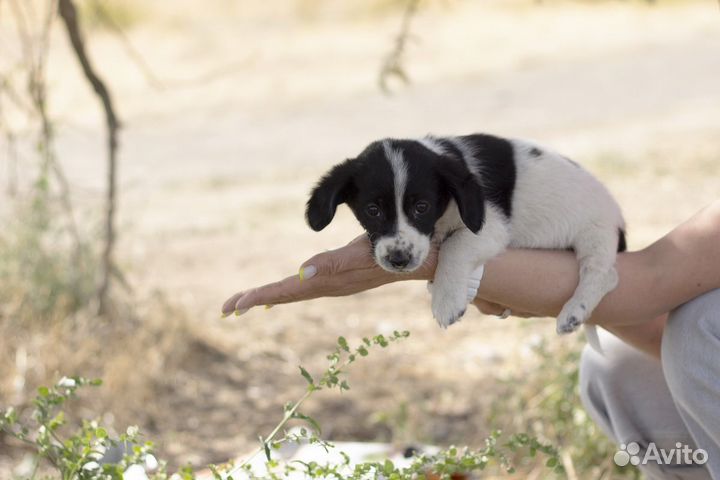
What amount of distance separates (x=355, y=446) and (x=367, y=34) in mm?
13809

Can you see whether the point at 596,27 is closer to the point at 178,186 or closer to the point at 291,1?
the point at 291,1

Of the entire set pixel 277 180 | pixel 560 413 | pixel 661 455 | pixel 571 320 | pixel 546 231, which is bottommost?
pixel 277 180

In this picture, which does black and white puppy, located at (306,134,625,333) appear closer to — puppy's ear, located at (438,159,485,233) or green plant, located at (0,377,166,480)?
puppy's ear, located at (438,159,485,233)

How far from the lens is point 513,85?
13102 millimetres

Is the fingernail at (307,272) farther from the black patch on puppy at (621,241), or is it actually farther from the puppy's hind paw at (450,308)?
the black patch on puppy at (621,241)

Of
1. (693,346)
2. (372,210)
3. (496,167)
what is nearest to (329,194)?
(372,210)

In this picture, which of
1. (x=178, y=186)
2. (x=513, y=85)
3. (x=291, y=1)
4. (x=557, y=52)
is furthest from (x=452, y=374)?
(x=291, y=1)

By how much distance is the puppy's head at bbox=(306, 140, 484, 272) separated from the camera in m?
2.56

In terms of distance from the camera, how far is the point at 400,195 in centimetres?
262

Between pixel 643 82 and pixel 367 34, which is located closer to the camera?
pixel 643 82

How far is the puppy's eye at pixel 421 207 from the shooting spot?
2.63 metres

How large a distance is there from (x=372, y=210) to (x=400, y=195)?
0.09 meters

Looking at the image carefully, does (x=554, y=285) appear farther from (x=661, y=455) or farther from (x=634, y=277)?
(x=661, y=455)

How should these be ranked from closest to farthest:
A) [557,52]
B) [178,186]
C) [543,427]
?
[543,427]
[178,186]
[557,52]
